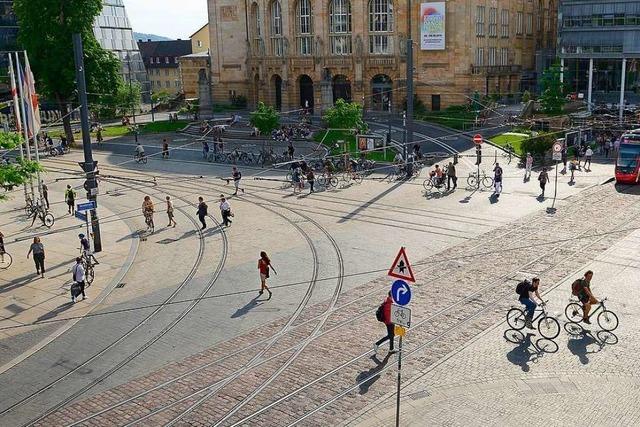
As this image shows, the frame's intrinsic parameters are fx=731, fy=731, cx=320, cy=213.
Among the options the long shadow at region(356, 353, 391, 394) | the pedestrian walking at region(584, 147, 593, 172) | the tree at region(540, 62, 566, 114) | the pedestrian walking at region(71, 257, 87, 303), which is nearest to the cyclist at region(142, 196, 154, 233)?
the pedestrian walking at region(71, 257, 87, 303)

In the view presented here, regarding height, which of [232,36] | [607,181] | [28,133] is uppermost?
[232,36]

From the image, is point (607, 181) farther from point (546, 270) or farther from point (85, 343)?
point (85, 343)

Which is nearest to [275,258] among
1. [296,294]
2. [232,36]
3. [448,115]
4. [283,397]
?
[296,294]

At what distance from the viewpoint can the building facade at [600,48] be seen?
61.0 metres

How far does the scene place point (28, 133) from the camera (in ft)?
102

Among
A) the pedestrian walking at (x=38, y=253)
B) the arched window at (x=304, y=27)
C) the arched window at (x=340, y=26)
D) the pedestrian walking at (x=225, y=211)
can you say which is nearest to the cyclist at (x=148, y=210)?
the pedestrian walking at (x=225, y=211)

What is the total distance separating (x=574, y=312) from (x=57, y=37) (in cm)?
4953

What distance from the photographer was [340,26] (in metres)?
67.6

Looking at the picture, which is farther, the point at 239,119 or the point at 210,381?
the point at 239,119

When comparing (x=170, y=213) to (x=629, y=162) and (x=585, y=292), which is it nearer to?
(x=585, y=292)

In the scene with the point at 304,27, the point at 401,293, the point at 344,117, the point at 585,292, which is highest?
the point at 304,27

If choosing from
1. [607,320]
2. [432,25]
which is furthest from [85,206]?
[432,25]

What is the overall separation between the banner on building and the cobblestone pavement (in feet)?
133

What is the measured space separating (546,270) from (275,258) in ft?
28.6
